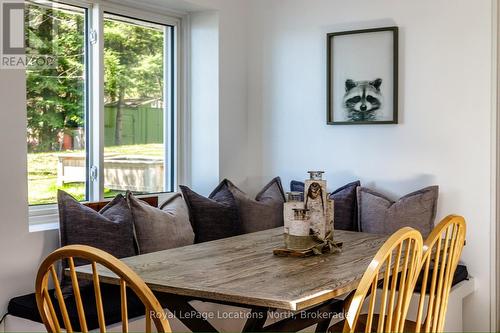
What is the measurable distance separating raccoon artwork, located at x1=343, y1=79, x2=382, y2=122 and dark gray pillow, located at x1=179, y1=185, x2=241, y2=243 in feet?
3.18

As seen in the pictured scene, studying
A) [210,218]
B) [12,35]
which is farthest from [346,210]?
[12,35]

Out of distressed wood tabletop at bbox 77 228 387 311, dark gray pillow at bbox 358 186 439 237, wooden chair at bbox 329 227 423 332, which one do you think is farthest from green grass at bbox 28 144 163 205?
wooden chair at bbox 329 227 423 332

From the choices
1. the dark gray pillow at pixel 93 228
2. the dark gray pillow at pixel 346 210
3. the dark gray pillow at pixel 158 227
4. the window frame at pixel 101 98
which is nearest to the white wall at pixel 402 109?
the dark gray pillow at pixel 346 210

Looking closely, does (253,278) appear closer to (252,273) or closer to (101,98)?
(252,273)

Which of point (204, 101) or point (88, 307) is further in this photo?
point (204, 101)

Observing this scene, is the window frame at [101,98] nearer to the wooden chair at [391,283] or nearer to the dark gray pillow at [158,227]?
the dark gray pillow at [158,227]

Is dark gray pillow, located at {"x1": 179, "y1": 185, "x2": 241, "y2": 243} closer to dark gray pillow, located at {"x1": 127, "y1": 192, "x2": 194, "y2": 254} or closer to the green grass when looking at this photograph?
dark gray pillow, located at {"x1": 127, "y1": 192, "x2": 194, "y2": 254}

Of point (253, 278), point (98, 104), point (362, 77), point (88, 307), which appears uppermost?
point (362, 77)

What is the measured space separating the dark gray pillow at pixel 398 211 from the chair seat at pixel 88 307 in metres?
1.49

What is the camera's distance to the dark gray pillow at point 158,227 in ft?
10.4

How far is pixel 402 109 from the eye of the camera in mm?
3766

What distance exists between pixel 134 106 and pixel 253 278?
83.3 inches

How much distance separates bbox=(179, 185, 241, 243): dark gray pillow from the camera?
142 inches

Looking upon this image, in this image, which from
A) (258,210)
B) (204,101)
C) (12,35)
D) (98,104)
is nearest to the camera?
(12,35)
